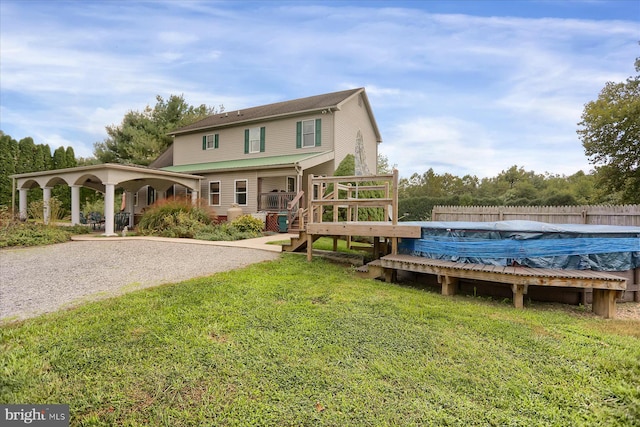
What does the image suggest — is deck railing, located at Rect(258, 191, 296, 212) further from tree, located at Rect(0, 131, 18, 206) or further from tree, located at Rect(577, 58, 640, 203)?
tree, located at Rect(0, 131, 18, 206)

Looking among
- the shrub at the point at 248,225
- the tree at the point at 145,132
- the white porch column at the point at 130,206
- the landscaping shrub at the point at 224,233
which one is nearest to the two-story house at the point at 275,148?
the shrub at the point at 248,225

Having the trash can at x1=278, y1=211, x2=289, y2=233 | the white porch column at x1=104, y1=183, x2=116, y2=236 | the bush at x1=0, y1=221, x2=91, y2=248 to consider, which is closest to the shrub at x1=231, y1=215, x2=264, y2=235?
the trash can at x1=278, y1=211, x2=289, y2=233

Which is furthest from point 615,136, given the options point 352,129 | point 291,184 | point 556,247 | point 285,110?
point 285,110

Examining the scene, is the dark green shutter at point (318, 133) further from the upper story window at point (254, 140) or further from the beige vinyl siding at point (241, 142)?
the upper story window at point (254, 140)

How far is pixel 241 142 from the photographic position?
57.7 ft

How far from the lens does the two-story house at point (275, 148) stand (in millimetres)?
14867

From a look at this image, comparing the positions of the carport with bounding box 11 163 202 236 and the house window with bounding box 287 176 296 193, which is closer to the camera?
the carport with bounding box 11 163 202 236

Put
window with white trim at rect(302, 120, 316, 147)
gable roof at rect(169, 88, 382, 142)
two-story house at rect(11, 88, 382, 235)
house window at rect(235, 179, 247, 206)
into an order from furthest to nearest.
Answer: house window at rect(235, 179, 247, 206) → window with white trim at rect(302, 120, 316, 147) → gable roof at rect(169, 88, 382, 142) → two-story house at rect(11, 88, 382, 235)

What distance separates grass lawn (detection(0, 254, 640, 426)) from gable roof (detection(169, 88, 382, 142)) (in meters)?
12.5

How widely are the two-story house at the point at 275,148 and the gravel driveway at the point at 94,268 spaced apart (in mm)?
6216

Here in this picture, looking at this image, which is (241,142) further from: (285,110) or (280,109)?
(285,110)

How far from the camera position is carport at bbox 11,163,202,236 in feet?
39.9

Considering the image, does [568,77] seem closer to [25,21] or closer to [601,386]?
[601,386]

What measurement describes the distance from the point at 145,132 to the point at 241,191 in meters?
17.5
